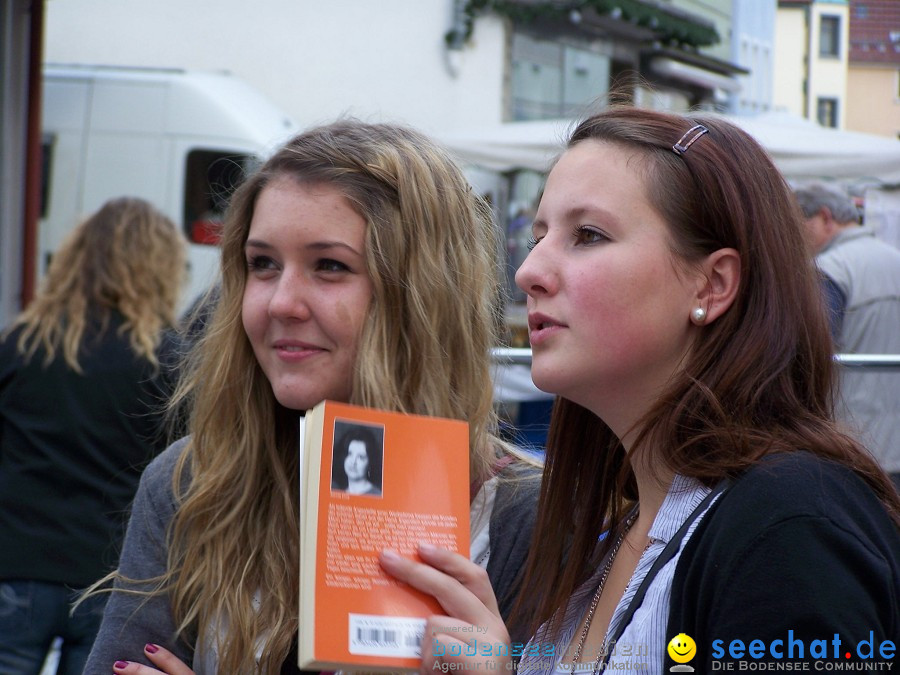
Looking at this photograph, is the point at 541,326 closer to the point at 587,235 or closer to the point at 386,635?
the point at 587,235

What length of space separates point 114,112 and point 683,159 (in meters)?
8.84

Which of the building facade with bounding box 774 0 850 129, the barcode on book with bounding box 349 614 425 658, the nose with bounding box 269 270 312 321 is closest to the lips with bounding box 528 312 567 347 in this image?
the barcode on book with bounding box 349 614 425 658

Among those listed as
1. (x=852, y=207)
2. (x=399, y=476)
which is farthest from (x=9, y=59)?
(x=399, y=476)

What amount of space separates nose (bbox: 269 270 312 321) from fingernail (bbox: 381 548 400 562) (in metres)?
0.66

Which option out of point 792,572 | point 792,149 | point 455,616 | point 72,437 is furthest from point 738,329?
point 792,149

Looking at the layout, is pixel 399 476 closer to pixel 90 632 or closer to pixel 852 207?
pixel 90 632

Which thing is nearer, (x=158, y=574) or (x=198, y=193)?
(x=158, y=574)

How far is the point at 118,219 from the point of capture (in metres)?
4.19

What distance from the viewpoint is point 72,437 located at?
3.58m

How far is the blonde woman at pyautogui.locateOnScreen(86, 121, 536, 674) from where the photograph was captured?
1940 mm

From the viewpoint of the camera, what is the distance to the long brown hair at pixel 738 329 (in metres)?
1.39

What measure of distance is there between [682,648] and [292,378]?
990 millimetres

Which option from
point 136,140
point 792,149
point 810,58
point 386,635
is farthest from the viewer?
point 810,58

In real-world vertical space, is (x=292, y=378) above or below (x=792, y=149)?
below
